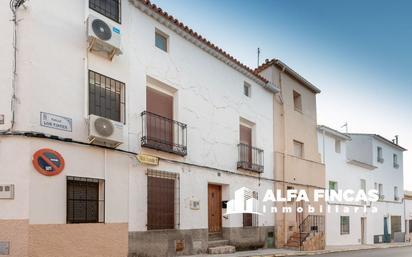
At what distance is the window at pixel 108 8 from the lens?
36.4 feet

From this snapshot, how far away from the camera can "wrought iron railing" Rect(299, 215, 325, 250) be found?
18203 millimetres

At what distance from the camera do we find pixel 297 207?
1997cm

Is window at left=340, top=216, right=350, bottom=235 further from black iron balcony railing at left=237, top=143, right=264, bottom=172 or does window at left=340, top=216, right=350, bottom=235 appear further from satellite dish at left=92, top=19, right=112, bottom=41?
satellite dish at left=92, top=19, right=112, bottom=41

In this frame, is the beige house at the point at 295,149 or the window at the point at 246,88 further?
the beige house at the point at 295,149

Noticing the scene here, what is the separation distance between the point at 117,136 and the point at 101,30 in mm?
2585

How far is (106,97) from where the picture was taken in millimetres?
11102

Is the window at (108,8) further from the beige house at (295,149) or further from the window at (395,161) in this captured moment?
the window at (395,161)

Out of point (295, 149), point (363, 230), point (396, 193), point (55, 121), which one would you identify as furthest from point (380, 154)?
point (55, 121)

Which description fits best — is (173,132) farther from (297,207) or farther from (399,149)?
(399,149)

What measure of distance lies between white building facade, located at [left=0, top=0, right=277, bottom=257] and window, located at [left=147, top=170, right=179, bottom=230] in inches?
1.3

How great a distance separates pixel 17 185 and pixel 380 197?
27712mm

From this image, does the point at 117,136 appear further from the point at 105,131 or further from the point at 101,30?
the point at 101,30

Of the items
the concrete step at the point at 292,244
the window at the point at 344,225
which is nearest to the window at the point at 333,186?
the window at the point at 344,225

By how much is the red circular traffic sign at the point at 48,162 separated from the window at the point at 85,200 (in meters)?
0.44
